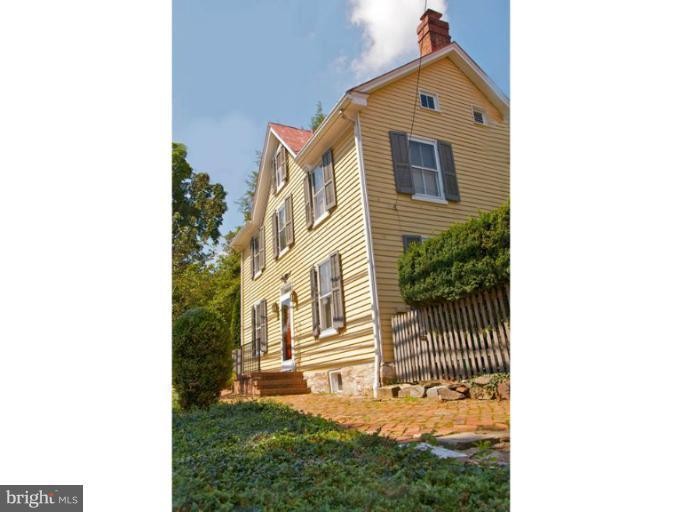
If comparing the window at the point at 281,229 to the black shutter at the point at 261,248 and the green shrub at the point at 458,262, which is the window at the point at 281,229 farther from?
the green shrub at the point at 458,262

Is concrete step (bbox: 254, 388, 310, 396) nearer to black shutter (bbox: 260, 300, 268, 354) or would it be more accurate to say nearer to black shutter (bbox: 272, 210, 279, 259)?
black shutter (bbox: 260, 300, 268, 354)


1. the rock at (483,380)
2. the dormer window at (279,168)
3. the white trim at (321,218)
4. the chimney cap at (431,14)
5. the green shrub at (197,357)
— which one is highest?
the dormer window at (279,168)

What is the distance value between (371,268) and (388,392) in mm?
1473

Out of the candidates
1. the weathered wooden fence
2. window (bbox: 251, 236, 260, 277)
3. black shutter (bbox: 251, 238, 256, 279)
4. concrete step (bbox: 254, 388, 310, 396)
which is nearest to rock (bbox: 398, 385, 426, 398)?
the weathered wooden fence

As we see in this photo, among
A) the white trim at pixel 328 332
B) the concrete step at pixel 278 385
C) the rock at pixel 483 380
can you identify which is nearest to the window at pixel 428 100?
the rock at pixel 483 380

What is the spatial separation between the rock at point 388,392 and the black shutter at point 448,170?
2.10 meters

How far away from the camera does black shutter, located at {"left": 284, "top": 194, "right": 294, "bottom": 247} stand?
796 cm

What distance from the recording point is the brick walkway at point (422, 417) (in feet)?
8.51

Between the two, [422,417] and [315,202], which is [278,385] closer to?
[315,202]

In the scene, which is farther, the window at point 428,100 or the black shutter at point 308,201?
the black shutter at point 308,201
